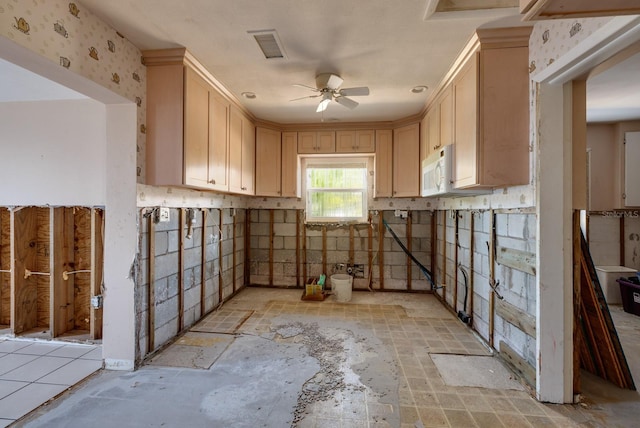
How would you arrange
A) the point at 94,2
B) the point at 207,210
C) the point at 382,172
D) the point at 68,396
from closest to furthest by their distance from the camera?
the point at 94,2, the point at 68,396, the point at 207,210, the point at 382,172

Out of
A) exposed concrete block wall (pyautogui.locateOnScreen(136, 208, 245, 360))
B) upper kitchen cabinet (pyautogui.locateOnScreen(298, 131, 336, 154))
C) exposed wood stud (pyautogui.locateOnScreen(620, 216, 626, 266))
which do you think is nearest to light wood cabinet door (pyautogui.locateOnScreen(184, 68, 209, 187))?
exposed concrete block wall (pyautogui.locateOnScreen(136, 208, 245, 360))

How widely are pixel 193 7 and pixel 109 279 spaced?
2123 millimetres

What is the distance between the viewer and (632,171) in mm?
4168

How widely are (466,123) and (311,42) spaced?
140cm

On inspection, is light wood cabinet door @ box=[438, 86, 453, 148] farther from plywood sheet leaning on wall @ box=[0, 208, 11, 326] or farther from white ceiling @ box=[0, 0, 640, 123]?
plywood sheet leaning on wall @ box=[0, 208, 11, 326]

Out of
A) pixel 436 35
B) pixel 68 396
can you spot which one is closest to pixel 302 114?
pixel 436 35

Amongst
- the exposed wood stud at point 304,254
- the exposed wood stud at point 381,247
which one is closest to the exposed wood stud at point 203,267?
the exposed wood stud at point 304,254

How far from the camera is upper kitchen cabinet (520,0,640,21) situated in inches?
33.6

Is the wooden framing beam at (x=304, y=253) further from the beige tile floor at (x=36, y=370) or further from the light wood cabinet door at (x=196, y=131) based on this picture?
the beige tile floor at (x=36, y=370)

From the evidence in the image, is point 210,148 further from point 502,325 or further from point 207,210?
point 502,325

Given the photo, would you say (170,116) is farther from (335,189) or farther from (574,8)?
(335,189)

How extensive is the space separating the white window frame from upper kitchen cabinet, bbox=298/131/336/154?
14.3 inches

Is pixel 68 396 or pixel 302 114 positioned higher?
pixel 302 114

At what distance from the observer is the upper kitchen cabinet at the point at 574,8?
0.85m
